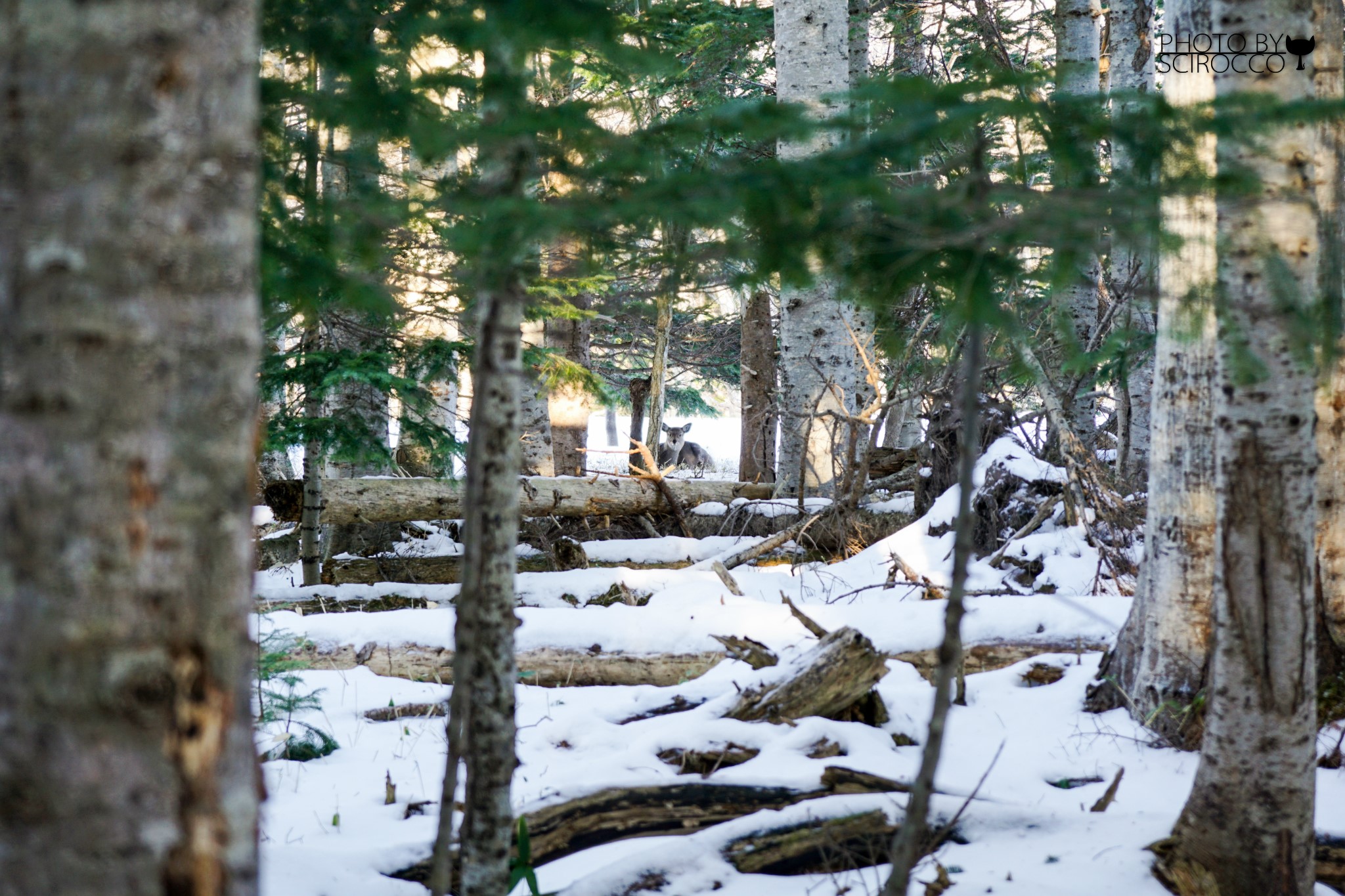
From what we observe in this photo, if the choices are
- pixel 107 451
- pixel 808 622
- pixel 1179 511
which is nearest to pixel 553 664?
pixel 808 622

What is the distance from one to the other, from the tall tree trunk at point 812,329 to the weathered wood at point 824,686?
167 inches

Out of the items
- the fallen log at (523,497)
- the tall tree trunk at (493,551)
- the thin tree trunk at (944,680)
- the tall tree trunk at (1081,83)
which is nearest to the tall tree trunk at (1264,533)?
the thin tree trunk at (944,680)

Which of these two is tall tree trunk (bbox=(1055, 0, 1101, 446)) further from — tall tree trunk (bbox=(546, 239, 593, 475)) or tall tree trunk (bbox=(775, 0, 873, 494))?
tall tree trunk (bbox=(546, 239, 593, 475))

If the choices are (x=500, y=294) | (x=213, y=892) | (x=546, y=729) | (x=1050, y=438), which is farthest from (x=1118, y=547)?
(x=213, y=892)

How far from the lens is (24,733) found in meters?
1.43

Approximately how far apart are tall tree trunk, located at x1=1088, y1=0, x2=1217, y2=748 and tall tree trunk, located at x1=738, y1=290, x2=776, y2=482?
340 inches

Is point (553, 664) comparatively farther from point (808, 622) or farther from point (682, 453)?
point (682, 453)

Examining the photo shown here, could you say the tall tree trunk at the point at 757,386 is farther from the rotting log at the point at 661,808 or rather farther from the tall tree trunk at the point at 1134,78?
the rotting log at the point at 661,808

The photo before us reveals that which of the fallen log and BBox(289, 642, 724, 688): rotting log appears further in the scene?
the fallen log

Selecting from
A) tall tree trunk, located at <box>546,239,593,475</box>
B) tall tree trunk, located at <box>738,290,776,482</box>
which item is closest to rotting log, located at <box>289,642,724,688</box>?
tall tree trunk, located at <box>738,290,776,482</box>

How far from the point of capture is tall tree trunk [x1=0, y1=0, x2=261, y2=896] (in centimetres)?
143

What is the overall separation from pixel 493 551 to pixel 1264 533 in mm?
2375

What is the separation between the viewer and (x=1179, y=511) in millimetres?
4516

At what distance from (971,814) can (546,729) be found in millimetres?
2131
